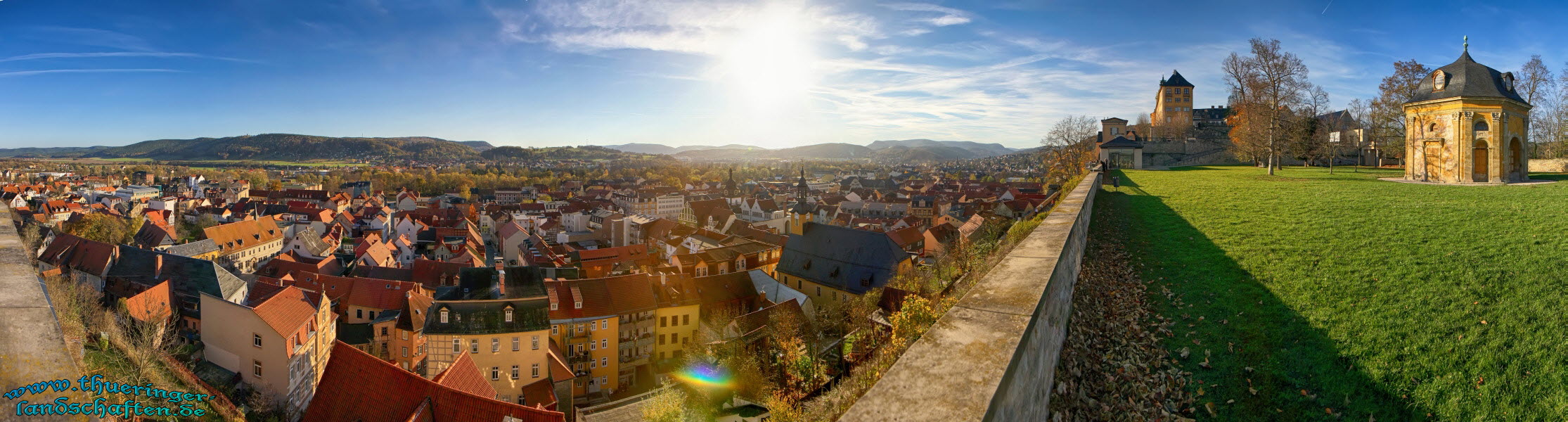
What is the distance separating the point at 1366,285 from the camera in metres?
6.05

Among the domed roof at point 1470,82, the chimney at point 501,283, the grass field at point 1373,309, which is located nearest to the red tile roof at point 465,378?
the chimney at point 501,283

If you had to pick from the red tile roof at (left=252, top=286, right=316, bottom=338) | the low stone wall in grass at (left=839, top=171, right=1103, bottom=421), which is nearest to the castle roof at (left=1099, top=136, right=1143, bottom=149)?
the low stone wall in grass at (left=839, top=171, right=1103, bottom=421)

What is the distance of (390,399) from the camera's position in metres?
10.7

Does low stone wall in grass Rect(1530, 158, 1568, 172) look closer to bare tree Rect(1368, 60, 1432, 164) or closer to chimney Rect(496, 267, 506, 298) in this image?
bare tree Rect(1368, 60, 1432, 164)

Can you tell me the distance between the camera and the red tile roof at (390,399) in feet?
34.1

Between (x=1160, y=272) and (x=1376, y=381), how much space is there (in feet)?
11.5

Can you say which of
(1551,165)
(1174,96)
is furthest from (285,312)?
(1174,96)

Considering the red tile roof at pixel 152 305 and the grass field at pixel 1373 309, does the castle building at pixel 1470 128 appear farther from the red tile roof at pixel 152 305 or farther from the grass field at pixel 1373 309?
the red tile roof at pixel 152 305

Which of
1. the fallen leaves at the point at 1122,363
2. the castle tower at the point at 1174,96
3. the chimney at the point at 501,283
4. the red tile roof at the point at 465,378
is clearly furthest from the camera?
the castle tower at the point at 1174,96

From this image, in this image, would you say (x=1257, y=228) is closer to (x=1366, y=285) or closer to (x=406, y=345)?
(x=1366, y=285)

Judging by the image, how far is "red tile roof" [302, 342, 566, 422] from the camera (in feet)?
34.1

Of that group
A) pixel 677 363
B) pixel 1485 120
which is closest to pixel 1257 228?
pixel 1485 120

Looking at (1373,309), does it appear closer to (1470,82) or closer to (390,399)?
(390,399)

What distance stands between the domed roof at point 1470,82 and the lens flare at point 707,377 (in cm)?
2069
